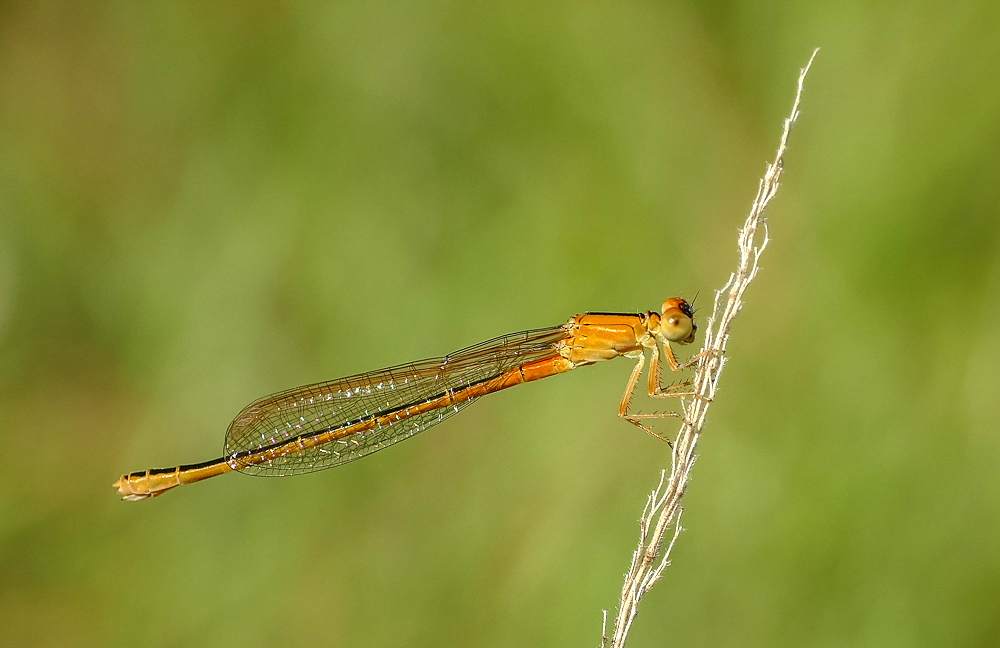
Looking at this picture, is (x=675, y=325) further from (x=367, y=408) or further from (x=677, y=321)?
(x=367, y=408)

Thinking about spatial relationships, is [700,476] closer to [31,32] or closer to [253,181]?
[253,181]

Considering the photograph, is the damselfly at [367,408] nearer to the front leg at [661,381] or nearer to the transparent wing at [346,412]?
the transparent wing at [346,412]

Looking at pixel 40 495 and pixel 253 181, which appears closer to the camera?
pixel 40 495

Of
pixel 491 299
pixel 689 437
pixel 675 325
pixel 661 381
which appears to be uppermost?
pixel 491 299

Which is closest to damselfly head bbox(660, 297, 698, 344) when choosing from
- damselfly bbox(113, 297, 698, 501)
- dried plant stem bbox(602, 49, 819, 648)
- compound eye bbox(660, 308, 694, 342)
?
compound eye bbox(660, 308, 694, 342)

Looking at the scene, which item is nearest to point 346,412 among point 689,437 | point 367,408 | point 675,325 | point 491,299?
point 367,408

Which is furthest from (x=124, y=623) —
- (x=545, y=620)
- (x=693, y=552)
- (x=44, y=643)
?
(x=693, y=552)
